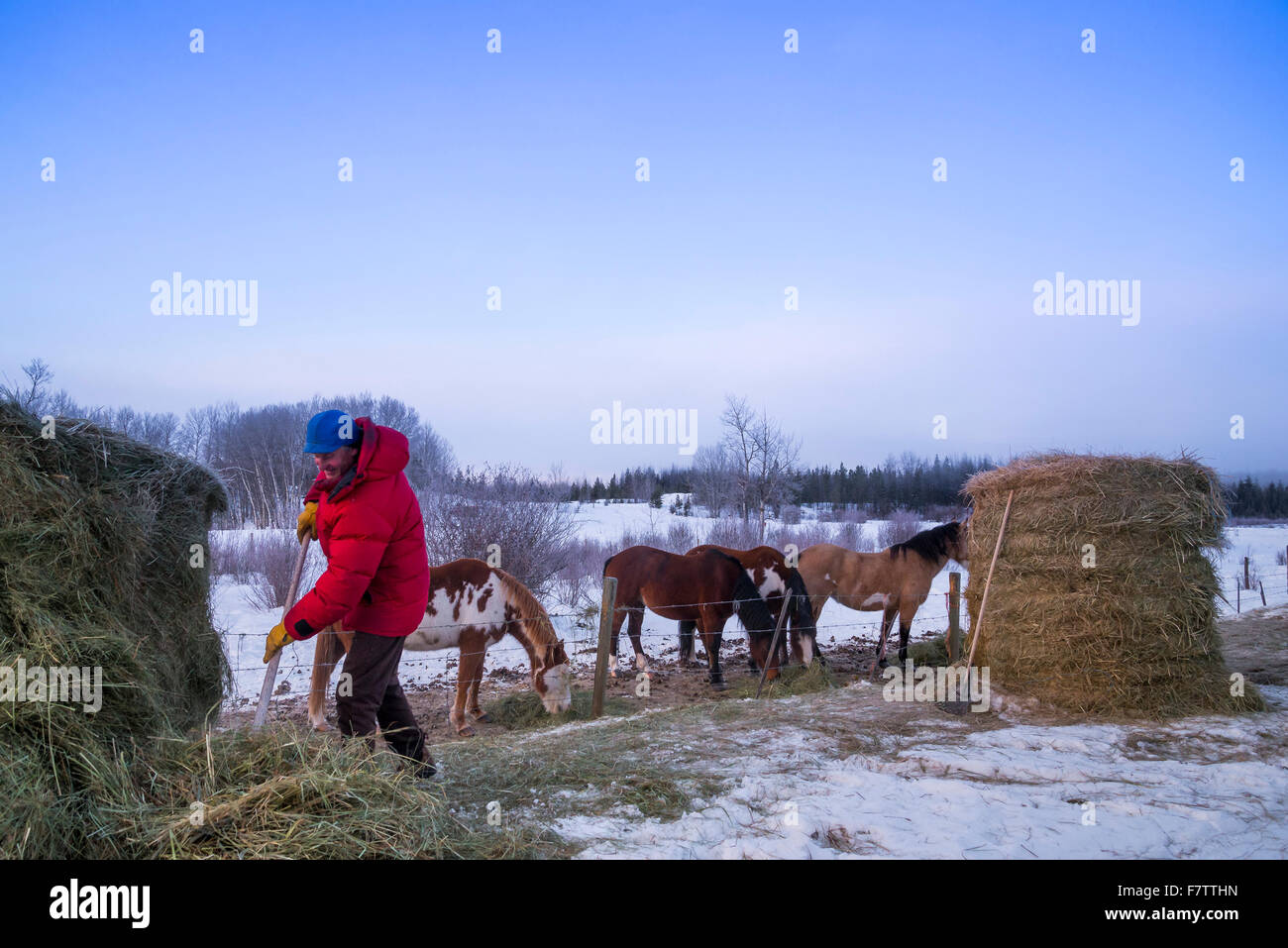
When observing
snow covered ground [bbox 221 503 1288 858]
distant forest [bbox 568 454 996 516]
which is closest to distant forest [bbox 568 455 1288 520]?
distant forest [bbox 568 454 996 516]

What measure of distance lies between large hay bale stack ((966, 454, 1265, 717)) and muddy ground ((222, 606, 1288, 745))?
2066 mm

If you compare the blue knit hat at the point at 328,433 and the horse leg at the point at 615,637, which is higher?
the blue knit hat at the point at 328,433

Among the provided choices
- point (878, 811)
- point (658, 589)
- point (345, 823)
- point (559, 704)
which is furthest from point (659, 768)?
point (658, 589)

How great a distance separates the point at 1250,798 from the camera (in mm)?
3783

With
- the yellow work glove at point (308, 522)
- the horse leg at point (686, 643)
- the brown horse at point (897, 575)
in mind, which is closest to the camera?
the yellow work glove at point (308, 522)

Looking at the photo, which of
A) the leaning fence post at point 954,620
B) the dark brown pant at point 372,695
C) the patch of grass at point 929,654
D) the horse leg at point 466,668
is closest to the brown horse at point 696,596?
the patch of grass at point 929,654

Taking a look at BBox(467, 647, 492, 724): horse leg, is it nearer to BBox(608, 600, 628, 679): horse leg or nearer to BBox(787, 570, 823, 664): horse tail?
BBox(608, 600, 628, 679): horse leg

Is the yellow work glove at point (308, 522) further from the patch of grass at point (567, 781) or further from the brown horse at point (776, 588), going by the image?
the brown horse at point (776, 588)

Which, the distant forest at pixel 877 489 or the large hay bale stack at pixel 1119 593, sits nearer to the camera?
the large hay bale stack at pixel 1119 593

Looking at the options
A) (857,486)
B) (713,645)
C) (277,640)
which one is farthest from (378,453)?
(857,486)

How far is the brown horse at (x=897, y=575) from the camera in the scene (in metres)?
10.1

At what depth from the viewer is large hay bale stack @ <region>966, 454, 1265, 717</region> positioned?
19.0ft

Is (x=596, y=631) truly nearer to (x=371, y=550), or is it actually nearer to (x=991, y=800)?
(x=991, y=800)
